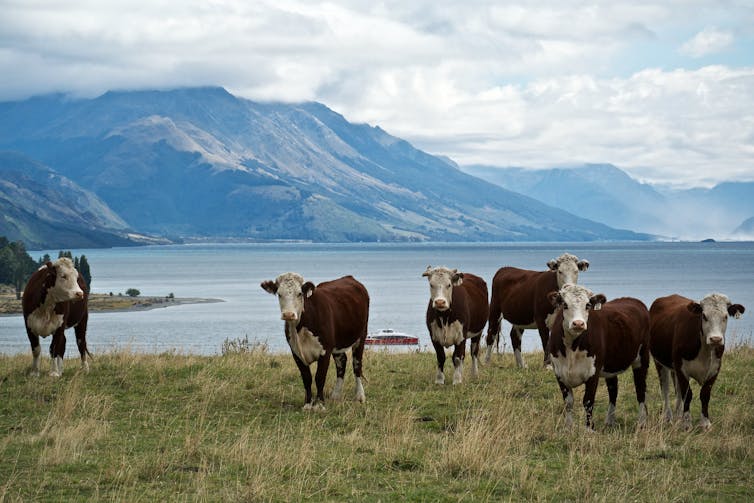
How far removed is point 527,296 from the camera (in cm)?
2286

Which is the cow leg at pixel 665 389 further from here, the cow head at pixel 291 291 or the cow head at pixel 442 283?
the cow head at pixel 291 291

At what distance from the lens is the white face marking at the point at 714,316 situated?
15.1 metres

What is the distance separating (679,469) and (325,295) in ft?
26.2

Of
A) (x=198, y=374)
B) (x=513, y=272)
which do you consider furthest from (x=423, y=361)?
(x=198, y=374)

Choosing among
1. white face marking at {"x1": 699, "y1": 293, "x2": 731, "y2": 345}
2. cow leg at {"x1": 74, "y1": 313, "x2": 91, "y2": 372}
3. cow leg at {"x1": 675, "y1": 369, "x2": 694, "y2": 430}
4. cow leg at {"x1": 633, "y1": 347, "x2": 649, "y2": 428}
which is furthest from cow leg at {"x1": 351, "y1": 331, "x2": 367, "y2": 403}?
cow leg at {"x1": 74, "y1": 313, "x2": 91, "y2": 372}

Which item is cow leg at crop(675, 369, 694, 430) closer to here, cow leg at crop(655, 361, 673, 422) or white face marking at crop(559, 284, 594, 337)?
cow leg at crop(655, 361, 673, 422)

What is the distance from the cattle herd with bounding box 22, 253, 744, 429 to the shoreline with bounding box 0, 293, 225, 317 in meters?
106

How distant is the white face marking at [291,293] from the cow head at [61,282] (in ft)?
18.8

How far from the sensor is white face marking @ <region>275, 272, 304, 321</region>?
1688 centimetres

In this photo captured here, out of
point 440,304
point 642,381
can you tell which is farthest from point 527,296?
point 642,381

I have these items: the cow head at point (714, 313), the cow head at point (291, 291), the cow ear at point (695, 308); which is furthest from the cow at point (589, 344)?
the cow head at point (291, 291)

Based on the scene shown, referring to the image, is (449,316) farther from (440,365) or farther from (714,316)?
(714,316)

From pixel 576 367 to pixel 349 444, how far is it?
3781 mm

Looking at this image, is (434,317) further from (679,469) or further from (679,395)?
(679,469)
